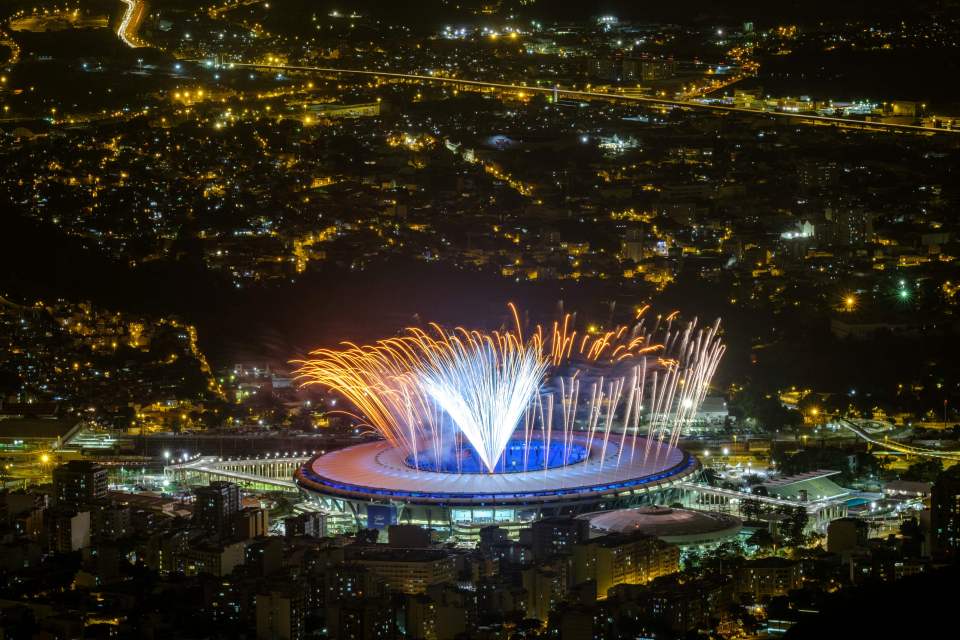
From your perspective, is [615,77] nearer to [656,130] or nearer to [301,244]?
[656,130]

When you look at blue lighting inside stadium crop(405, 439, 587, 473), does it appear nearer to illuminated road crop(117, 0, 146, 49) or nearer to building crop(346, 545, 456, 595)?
building crop(346, 545, 456, 595)

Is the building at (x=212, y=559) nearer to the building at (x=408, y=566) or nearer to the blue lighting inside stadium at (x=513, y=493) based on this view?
the building at (x=408, y=566)

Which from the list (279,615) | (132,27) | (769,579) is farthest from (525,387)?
(132,27)

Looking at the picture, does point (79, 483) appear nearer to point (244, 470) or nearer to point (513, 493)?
point (244, 470)

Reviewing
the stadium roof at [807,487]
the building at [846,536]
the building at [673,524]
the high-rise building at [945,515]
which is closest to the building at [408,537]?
the building at [673,524]

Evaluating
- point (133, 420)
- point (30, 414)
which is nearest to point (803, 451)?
point (133, 420)
